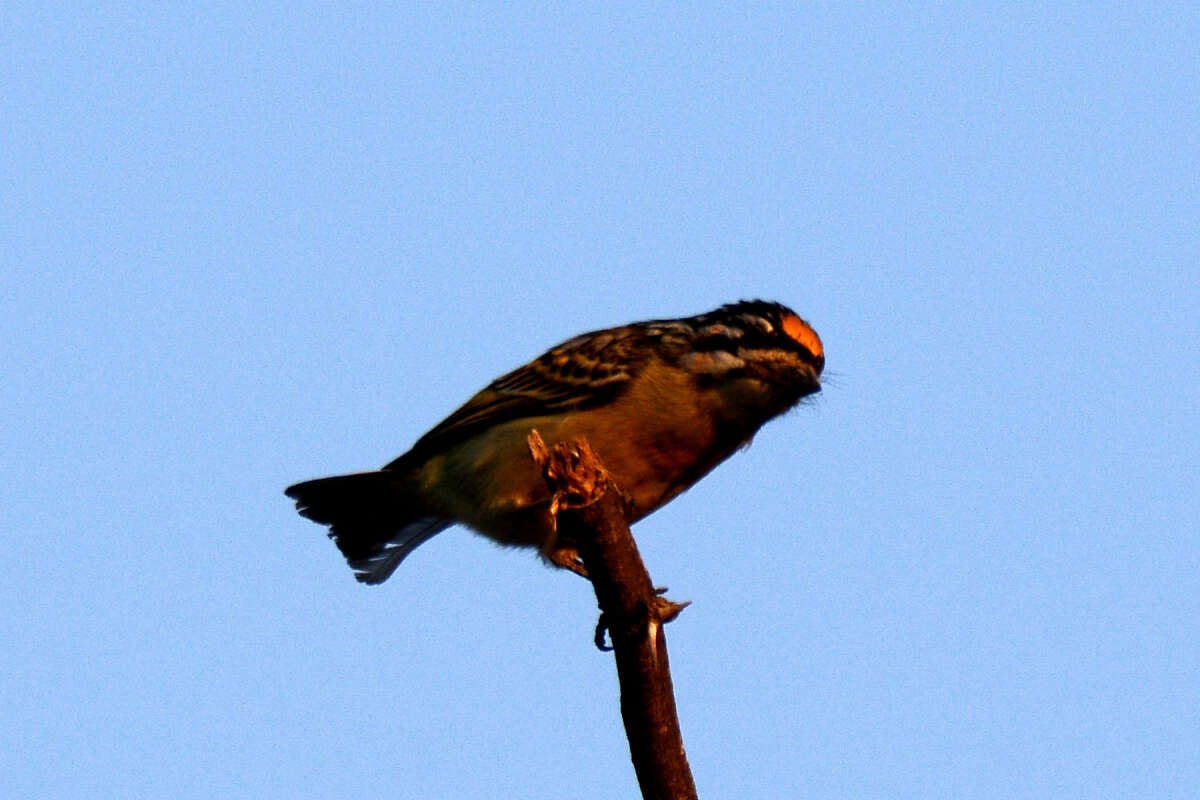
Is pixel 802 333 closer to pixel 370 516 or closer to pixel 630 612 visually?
pixel 370 516

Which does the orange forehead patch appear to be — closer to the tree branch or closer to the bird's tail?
the bird's tail

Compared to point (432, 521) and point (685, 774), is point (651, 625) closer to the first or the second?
point (685, 774)

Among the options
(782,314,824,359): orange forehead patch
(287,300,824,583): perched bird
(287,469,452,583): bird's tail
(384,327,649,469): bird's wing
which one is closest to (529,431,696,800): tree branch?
(287,300,824,583): perched bird

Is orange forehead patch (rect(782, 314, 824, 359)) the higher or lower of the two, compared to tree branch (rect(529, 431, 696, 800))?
higher

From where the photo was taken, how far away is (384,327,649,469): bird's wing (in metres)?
10.2

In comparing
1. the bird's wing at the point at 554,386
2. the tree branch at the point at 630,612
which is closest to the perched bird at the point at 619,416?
the bird's wing at the point at 554,386

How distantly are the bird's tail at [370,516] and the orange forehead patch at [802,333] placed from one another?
252cm

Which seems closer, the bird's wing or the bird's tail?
the bird's wing

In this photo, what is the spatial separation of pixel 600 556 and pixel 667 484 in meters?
3.32

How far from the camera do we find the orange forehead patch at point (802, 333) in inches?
404

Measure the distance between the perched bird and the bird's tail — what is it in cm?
2

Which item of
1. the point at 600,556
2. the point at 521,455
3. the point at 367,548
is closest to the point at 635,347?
the point at 521,455

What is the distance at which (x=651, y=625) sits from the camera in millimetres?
6586

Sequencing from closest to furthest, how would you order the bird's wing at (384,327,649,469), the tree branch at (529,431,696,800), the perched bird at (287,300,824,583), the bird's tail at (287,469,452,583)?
1. the tree branch at (529,431,696,800)
2. the perched bird at (287,300,824,583)
3. the bird's wing at (384,327,649,469)
4. the bird's tail at (287,469,452,583)
